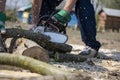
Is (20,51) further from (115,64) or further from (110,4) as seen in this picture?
(110,4)

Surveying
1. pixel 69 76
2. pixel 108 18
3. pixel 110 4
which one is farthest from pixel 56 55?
pixel 110 4

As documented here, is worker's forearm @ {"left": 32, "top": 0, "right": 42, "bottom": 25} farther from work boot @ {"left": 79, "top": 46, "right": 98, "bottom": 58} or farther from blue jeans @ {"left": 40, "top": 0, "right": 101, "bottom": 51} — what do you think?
work boot @ {"left": 79, "top": 46, "right": 98, "bottom": 58}

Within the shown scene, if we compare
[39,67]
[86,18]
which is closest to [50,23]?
[86,18]

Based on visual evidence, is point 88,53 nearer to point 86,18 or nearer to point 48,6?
point 86,18

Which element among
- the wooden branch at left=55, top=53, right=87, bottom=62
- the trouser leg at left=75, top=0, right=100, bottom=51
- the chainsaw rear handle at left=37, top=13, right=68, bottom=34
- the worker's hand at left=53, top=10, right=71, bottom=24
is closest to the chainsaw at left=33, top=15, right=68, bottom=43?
the chainsaw rear handle at left=37, top=13, right=68, bottom=34

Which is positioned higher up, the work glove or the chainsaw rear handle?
the work glove

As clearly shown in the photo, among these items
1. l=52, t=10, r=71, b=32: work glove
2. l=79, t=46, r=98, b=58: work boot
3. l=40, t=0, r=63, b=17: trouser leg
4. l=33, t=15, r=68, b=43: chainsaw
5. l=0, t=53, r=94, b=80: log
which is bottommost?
l=79, t=46, r=98, b=58: work boot

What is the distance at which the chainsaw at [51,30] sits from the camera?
480 centimetres

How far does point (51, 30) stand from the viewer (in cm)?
492

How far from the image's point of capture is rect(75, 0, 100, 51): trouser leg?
215 inches

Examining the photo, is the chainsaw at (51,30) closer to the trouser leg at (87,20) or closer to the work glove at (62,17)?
the work glove at (62,17)

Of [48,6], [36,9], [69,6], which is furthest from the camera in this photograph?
[48,6]

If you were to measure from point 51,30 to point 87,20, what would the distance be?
78cm

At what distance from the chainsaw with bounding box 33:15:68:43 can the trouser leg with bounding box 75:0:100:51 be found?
47cm
